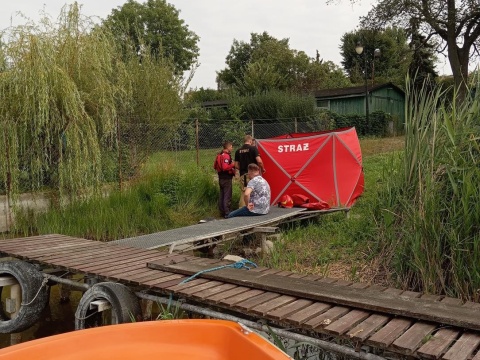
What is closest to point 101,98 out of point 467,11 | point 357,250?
point 357,250

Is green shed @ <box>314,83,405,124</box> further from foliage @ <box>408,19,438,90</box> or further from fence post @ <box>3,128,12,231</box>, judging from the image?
fence post @ <box>3,128,12,231</box>

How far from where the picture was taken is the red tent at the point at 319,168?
10469mm

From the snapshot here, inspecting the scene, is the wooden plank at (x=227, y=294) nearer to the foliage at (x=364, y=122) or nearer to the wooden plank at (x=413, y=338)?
the wooden plank at (x=413, y=338)

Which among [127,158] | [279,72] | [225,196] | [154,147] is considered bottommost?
[225,196]

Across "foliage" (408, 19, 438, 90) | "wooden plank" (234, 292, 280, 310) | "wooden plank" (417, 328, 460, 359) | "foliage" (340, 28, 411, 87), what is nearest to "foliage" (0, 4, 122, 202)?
"wooden plank" (234, 292, 280, 310)

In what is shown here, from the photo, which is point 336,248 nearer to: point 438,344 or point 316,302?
point 316,302

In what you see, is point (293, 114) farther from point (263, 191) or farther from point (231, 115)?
point (263, 191)

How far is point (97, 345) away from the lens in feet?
9.88

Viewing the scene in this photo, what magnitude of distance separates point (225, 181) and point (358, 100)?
21309 millimetres

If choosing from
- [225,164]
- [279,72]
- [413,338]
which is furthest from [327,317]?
[279,72]

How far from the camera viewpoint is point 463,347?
9.68 feet

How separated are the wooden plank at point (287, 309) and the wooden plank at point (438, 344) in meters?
0.94

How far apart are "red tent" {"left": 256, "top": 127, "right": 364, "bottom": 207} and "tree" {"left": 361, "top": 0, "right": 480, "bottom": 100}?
14.6 m

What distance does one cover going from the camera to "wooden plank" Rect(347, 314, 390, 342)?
3.12 metres
